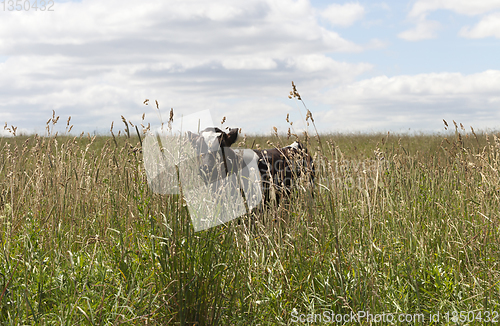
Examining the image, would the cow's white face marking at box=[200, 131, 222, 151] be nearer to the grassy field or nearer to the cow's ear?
the cow's ear

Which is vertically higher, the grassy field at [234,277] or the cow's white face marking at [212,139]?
the cow's white face marking at [212,139]

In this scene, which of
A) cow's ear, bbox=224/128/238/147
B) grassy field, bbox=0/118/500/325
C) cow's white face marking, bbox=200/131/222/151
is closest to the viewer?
grassy field, bbox=0/118/500/325

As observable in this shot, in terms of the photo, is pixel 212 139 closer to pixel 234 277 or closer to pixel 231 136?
pixel 231 136

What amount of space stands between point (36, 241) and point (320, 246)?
201cm

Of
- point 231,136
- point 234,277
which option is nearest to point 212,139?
point 231,136

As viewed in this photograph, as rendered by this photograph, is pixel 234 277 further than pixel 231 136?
No

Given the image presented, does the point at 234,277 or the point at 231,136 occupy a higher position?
the point at 231,136

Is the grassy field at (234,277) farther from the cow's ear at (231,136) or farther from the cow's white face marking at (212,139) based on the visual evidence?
the cow's ear at (231,136)

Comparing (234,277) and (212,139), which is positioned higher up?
(212,139)

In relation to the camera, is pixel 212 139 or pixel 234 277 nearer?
pixel 234 277

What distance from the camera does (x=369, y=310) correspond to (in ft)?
6.76

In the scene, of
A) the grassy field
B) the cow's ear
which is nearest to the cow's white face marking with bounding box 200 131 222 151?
the cow's ear

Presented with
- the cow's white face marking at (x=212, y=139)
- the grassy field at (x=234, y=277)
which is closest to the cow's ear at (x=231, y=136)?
the cow's white face marking at (x=212, y=139)

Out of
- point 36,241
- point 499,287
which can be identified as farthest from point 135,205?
point 499,287
